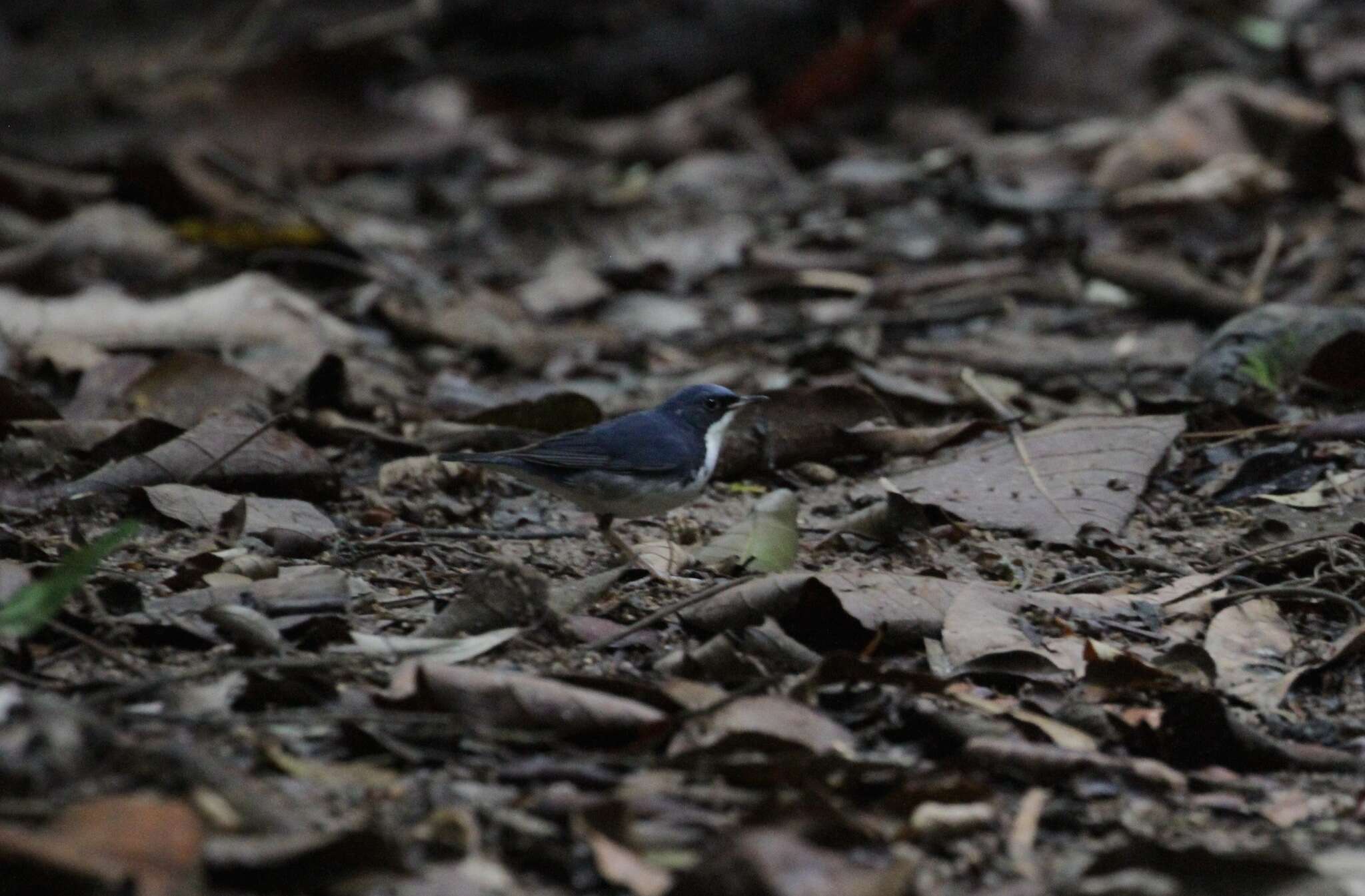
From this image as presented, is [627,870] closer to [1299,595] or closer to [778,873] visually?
[778,873]

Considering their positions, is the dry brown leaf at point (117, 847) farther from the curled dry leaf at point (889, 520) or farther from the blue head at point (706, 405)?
the blue head at point (706, 405)

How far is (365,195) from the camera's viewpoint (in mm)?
9914

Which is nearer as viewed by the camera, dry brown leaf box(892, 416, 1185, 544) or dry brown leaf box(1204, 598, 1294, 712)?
dry brown leaf box(1204, 598, 1294, 712)

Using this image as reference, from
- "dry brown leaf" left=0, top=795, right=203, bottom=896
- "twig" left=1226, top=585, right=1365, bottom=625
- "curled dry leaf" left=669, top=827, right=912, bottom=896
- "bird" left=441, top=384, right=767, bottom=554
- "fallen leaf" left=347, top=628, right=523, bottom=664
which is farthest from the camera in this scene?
"bird" left=441, top=384, right=767, bottom=554

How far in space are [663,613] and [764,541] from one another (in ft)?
2.39

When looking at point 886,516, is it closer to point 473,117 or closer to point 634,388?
point 634,388

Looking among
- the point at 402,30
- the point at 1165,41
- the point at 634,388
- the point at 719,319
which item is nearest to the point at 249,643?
the point at 634,388

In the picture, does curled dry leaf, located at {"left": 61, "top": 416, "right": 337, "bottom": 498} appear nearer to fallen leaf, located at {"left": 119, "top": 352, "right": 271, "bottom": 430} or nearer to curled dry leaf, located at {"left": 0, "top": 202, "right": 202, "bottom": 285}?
fallen leaf, located at {"left": 119, "top": 352, "right": 271, "bottom": 430}

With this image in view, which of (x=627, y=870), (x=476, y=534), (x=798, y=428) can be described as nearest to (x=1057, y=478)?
(x=798, y=428)

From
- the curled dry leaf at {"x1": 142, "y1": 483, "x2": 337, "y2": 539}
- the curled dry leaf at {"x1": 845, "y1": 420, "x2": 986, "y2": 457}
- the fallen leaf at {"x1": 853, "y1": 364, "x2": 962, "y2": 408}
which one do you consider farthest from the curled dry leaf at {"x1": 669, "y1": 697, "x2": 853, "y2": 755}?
the fallen leaf at {"x1": 853, "y1": 364, "x2": 962, "y2": 408}

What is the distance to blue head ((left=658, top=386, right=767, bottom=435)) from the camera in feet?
16.9

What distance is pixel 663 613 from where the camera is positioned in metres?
3.67

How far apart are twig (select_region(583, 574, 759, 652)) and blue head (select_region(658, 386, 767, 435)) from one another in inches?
52.7

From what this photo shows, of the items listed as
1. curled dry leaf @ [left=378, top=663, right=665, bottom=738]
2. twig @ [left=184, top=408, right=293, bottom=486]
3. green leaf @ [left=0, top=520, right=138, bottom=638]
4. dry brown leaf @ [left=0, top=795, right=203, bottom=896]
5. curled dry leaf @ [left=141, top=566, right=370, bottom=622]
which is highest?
green leaf @ [left=0, top=520, right=138, bottom=638]
